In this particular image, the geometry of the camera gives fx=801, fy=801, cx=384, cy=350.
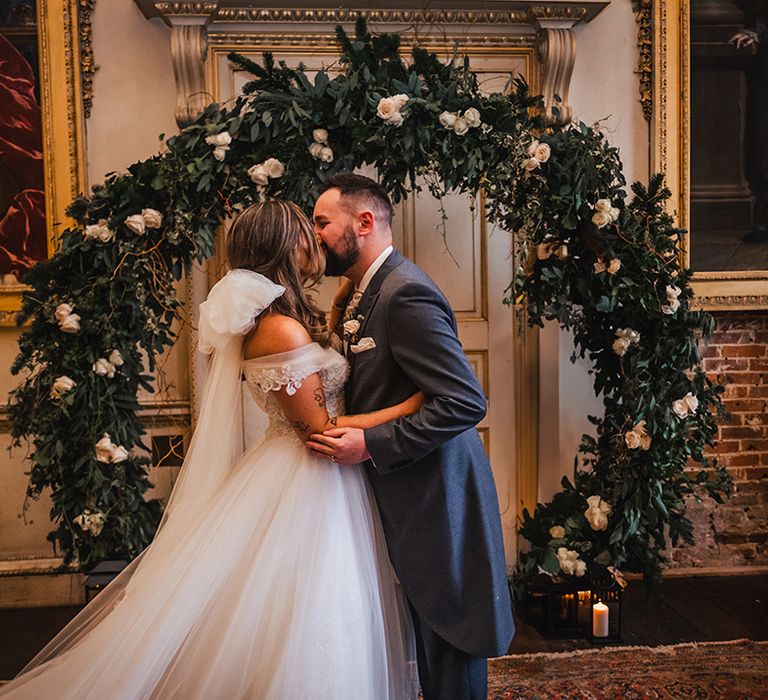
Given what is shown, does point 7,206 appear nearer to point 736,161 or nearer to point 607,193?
point 607,193

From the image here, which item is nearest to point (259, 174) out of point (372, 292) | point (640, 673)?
point (372, 292)

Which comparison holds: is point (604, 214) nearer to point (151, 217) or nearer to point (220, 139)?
point (220, 139)

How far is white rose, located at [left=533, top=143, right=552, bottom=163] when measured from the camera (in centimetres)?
319

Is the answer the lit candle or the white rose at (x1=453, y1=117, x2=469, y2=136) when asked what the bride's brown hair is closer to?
the white rose at (x1=453, y1=117, x2=469, y2=136)

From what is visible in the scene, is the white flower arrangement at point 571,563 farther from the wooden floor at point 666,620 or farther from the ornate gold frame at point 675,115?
the ornate gold frame at point 675,115

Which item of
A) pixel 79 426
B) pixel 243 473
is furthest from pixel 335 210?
pixel 79 426

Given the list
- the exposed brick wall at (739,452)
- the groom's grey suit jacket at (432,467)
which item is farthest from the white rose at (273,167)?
the exposed brick wall at (739,452)

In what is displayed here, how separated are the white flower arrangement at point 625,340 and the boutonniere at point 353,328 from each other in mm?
1456

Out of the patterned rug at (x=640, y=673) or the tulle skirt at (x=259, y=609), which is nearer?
the tulle skirt at (x=259, y=609)

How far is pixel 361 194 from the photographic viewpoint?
2.41m

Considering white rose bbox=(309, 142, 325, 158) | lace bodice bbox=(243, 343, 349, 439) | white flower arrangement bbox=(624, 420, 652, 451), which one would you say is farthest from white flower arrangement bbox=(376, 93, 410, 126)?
white flower arrangement bbox=(624, 420, 652, 451)

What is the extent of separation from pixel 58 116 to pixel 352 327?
94.2 inches

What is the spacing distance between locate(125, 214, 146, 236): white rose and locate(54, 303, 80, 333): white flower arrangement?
397 millimetres

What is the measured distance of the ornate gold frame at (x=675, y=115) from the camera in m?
4.12
